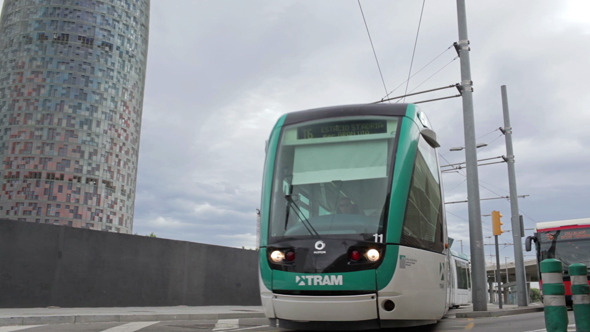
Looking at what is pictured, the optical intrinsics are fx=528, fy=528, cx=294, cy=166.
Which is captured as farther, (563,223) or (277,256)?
(563,223)

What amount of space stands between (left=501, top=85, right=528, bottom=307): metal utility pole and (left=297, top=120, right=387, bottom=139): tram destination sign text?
16.3 m

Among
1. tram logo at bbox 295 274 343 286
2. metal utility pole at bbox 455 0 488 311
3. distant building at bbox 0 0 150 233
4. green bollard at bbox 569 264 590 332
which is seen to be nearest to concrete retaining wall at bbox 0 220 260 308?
metal utility pole at bbox 455 0 488 311

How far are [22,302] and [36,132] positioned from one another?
11629 centimetres

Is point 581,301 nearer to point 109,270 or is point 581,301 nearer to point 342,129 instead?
point 342,129

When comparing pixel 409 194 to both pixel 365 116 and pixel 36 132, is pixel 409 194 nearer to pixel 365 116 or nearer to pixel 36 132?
pixel 365 116

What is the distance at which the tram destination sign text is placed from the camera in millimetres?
6781

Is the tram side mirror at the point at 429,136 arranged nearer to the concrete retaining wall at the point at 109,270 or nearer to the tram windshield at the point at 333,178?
the tram windshield at the point at 333,178

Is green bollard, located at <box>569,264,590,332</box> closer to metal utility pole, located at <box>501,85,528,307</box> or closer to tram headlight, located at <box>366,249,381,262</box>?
tram headlight, located at <box>366,249,381,262</box>

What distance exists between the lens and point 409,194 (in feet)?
20.5

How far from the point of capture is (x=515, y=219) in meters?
21.4

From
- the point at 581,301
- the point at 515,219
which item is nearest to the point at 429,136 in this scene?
the point at 581,301

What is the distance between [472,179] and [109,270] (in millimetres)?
10256

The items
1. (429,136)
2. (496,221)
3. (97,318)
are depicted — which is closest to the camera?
(429,136)

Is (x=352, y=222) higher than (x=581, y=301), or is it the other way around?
(x=352, y=222)
